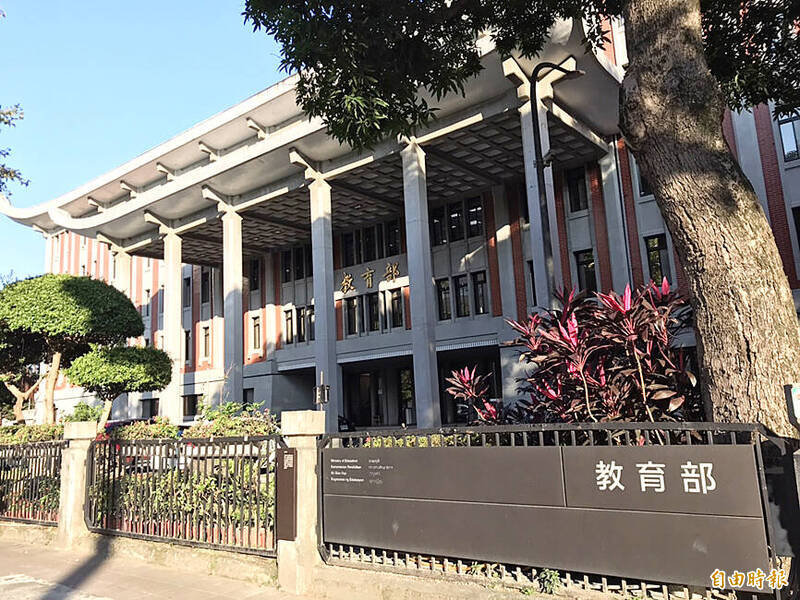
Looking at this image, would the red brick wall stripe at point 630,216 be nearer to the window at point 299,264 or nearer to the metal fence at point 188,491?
the metal fence at point 188,491

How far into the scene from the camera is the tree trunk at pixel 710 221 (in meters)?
4.84

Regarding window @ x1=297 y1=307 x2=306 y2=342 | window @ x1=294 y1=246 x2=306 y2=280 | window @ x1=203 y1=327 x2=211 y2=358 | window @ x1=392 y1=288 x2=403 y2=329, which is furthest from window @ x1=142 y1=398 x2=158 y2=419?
window @ x1=392 y1=288 x2=403 y2=329

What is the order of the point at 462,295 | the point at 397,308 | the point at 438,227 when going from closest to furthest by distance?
1. the point at 462,295
2. the point at 438,227
3. the point at 397,308

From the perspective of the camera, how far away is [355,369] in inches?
1366

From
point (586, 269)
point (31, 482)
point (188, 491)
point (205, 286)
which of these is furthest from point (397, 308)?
point (188, 491)

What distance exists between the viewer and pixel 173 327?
96.6ft

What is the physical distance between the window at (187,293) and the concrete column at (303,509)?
34.4 metres

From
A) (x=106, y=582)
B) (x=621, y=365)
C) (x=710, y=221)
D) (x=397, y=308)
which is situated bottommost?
(x=106, y=582)

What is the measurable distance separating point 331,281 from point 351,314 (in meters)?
7.72

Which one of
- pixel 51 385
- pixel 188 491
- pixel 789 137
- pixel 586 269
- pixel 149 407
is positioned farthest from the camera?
pixel 149 407

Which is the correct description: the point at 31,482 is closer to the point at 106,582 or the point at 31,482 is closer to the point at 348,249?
the point at 106,582

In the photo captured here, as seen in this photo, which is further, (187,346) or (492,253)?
(187,346)

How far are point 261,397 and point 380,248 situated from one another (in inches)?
408

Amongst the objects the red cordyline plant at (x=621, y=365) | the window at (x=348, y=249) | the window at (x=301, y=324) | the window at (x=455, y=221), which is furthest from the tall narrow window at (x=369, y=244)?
the red cordyline plant at (x=621, y=365)
